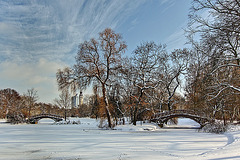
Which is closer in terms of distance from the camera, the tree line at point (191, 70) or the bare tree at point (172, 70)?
the tree line at point (191, 70)

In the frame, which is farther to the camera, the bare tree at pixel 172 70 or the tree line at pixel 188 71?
the bare tree at pixel 172 70

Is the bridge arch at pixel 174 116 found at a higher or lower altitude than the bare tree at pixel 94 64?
lower

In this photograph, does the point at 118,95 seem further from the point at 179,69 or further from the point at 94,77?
the point at 179,69

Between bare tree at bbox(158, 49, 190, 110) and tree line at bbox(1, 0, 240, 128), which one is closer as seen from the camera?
tree line at bbox(1, 0, 240, 128)

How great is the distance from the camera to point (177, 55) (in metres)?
26.8

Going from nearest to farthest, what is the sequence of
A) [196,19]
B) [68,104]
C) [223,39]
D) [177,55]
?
[223,39]
[196,19]
[177,55]
[68,104]

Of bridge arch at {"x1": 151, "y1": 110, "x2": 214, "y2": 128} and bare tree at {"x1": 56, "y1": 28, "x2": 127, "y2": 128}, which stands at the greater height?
bare tree at {"x1": 56, "y1": 28, "x2": 127, "y2": 128}

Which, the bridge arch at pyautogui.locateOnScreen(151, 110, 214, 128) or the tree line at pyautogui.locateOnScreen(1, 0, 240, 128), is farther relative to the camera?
the bridge arch at pyautogui.locateOnScreen(151, 110, 214, 128)

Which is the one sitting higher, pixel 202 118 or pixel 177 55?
pixel 177 55

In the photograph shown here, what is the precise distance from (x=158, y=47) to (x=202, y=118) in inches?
482

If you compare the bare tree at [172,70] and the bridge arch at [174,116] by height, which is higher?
the bare tree at [172,70]

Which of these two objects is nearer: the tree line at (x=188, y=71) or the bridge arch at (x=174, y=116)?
the tree line at (x=188, y=71)

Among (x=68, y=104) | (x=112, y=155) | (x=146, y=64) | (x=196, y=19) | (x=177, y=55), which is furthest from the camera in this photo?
(x=68, y=104)

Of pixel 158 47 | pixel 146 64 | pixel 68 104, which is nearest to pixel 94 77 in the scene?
pixel 146 64
